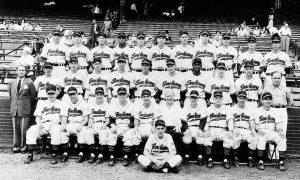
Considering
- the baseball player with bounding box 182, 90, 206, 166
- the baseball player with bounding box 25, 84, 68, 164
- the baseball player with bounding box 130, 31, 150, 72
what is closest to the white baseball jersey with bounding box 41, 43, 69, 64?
the baseball player with bounding box 25, 84, 68, 164

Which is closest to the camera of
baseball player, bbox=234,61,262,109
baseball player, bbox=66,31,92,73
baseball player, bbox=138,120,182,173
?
baseball player, bbox=138,120,182,173

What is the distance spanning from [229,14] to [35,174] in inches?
768

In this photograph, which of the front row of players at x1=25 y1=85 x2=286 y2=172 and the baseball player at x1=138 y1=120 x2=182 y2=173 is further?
the front row of players at x1=25 y1=85 x2=286 y2=172

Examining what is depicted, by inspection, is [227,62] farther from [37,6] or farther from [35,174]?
[37,6]

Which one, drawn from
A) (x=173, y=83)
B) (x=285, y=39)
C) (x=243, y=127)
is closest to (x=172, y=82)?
(x=173, y=83)

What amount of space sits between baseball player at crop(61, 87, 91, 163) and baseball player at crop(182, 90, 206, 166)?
193 centimetres

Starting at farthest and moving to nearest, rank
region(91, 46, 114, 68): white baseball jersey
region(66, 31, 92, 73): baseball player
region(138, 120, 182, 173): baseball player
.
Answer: region(91, 46, 114, 68): white baseball jersey < region(66, 31, 92, 73): baseball player < region(138, 120, 182, 173): baseball player

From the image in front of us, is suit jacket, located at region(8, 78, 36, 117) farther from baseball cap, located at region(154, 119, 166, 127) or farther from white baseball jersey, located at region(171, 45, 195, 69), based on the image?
white baseball jersey, located at region(171, 45, 195, 69)

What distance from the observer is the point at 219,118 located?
7.89 metres

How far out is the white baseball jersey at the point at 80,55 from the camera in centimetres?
927

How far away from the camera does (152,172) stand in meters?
7.16

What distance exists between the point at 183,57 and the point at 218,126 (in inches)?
78.6

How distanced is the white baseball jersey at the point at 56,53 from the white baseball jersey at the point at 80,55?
116mm

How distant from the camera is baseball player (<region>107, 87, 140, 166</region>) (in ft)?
25.2
